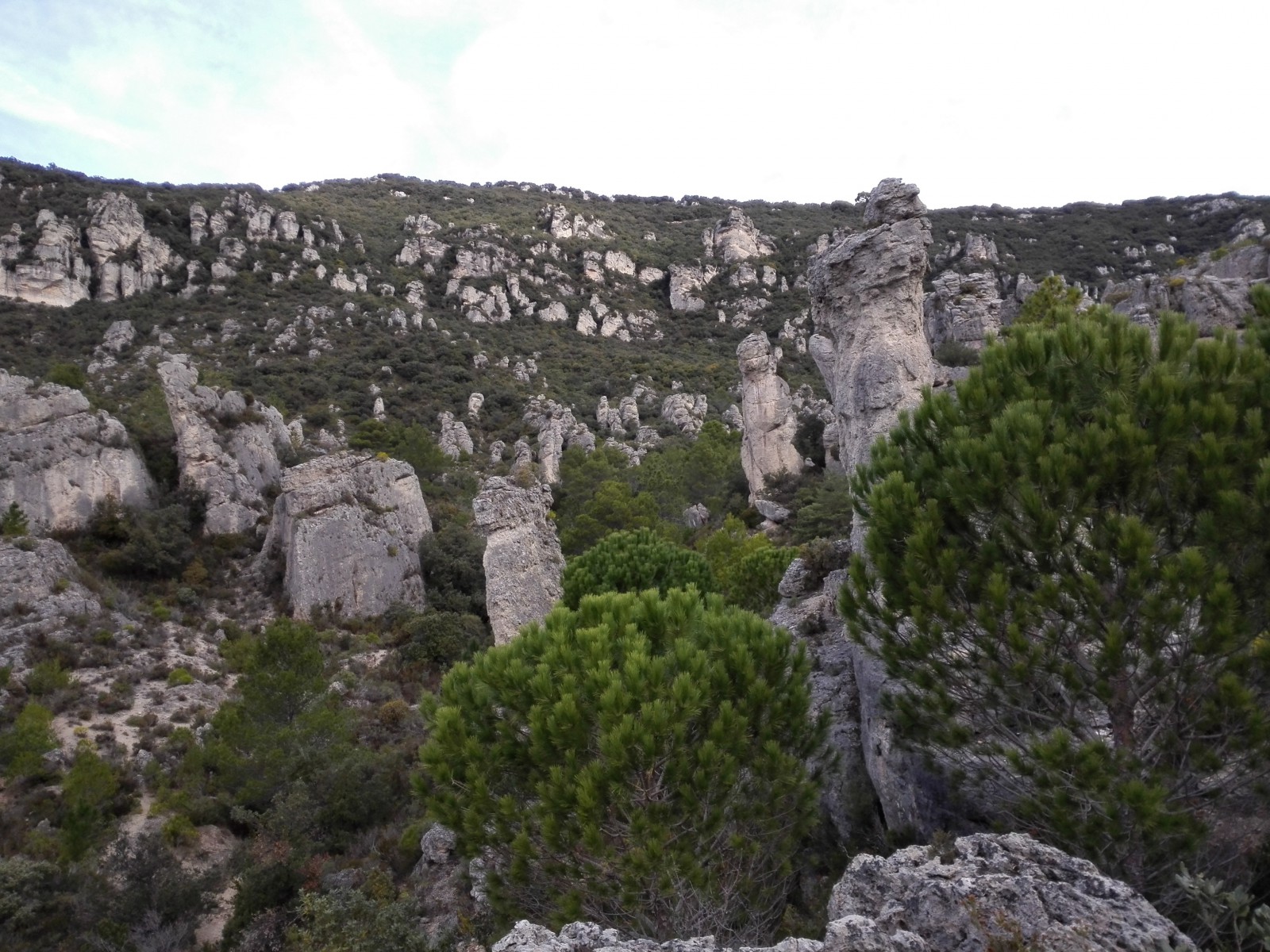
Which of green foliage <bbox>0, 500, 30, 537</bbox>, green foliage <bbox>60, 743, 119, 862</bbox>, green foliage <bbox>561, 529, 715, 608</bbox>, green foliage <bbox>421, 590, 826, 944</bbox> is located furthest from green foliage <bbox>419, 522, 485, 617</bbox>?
green foliage <bbox>421, 590, 826, 944</bbox>

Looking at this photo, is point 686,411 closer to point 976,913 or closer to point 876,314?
point 876,314

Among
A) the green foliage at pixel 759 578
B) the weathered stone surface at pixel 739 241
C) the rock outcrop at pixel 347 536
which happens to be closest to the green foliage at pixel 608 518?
the rock outcrop at pixel 347 536

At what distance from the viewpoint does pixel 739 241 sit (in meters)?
89.6

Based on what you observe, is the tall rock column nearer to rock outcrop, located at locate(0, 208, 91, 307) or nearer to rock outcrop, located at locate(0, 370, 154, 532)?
rock outcrop, located at locate(0, 370, 154, 532)

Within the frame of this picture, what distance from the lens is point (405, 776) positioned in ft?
43.1

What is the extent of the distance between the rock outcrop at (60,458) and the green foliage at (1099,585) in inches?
1067

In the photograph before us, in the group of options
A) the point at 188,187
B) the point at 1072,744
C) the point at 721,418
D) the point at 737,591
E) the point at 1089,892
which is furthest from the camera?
the point at 188,187

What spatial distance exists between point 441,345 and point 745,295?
125 feet

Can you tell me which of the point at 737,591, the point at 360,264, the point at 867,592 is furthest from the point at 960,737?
the point at 360,264

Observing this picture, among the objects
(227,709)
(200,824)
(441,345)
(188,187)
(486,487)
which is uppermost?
(188,187)

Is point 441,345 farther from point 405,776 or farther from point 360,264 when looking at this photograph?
point 405,776

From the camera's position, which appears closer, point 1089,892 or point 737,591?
point 1089,892

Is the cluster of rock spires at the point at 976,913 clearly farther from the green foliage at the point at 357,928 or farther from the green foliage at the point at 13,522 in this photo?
the green foliage at the point at 13,522

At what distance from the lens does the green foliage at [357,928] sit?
690cm
